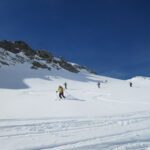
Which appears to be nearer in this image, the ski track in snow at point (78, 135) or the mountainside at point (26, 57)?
the ski track in snow at point (78, 135)

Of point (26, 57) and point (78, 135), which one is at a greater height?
point (26, 57)

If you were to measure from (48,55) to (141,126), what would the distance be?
9692 cm

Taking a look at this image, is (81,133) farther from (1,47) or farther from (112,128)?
(1,47)

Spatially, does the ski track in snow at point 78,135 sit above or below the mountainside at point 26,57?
below

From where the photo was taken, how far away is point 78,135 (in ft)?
28.3

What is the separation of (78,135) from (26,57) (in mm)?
86653

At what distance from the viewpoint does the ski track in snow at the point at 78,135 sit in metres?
7.18

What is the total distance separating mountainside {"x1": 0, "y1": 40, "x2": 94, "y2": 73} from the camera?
82188 millimetres

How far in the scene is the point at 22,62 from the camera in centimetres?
8269

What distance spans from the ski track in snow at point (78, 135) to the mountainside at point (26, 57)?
6546cm

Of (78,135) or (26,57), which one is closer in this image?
(78,135)

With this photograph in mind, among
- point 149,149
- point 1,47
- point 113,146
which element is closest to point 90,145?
point 113,146

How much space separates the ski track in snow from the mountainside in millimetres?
65456

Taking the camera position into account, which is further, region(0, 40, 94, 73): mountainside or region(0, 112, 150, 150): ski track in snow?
region(0, 40, 94, 73): mountainside
